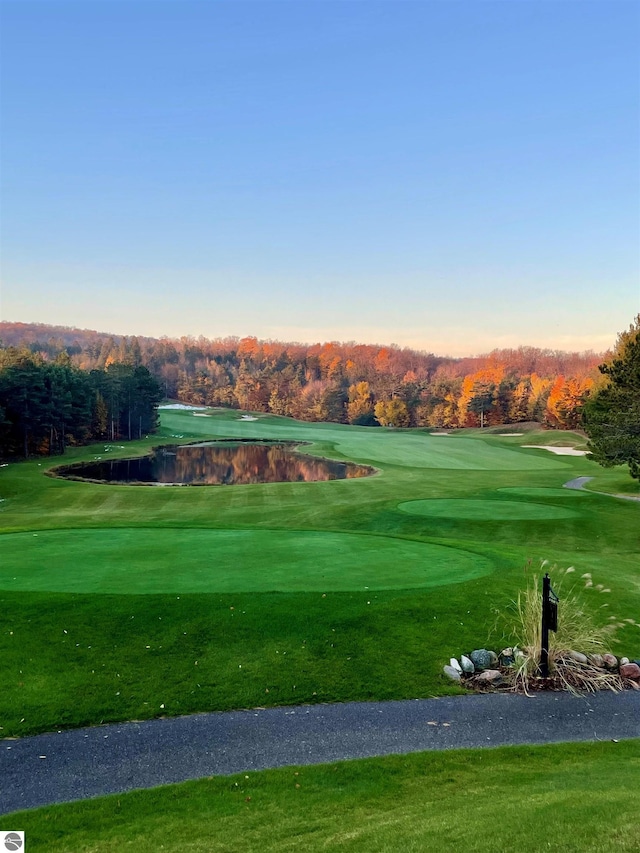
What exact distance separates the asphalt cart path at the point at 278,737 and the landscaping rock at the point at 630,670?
558 mm

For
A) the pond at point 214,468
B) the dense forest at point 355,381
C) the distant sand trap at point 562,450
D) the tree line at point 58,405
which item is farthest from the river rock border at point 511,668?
the dense forest at point 355,381

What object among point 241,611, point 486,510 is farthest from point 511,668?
point 486,510

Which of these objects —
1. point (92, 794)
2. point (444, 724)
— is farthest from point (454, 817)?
point (92, 794)

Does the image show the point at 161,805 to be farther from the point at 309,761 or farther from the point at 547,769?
the point at 547,769

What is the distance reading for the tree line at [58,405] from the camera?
1969 inches

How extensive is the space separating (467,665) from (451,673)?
385mm

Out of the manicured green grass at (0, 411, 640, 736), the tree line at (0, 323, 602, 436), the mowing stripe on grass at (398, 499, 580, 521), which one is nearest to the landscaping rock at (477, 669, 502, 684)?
the manicured green grass at (0, 411, 640, 736)

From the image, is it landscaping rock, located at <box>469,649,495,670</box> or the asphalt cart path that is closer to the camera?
the asphalt cart path

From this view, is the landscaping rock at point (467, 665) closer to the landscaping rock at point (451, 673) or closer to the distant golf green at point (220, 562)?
the landscaping rock at point (451, 673)

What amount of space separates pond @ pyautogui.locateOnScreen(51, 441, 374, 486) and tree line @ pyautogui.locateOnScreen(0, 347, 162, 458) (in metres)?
6.16

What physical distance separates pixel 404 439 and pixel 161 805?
65382 millimetres

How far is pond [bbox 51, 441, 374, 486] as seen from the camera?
4597 centimetres

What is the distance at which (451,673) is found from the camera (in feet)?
31.8

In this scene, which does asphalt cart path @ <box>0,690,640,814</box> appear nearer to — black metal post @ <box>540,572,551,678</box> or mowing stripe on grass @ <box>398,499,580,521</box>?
black metal post @ <box>540,572,551,678</box>
